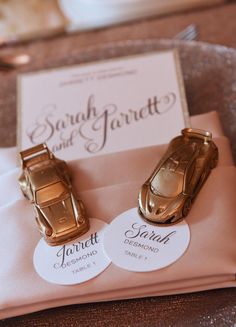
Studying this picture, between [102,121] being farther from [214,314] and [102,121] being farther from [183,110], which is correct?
[214,314]

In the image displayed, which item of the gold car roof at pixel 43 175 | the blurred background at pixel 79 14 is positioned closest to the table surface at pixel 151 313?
the gold car roof at pixel 43 175

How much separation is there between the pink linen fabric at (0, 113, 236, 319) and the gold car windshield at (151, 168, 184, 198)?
0.07 ft

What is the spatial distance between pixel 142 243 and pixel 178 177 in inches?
2.5

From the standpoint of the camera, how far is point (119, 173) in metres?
0.49

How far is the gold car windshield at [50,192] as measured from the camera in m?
0.45

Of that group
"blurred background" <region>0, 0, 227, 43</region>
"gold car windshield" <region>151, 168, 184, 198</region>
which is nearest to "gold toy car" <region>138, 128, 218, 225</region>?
"gold car windshield" <region>151, 168, 184, 198</region>

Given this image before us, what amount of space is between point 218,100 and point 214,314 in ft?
0.86

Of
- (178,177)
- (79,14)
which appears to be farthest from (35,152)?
(79,14)

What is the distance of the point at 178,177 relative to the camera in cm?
44

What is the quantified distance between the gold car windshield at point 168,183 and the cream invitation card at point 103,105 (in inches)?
3.0

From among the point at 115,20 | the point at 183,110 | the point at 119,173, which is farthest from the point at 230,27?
the point at 119,173

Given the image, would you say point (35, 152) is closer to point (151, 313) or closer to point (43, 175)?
point (43, 175)

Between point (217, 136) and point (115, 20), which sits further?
point (115, 20)

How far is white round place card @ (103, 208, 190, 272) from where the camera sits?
410 millimetres
